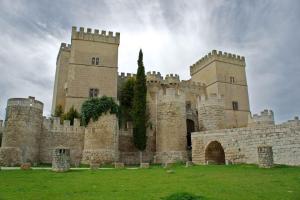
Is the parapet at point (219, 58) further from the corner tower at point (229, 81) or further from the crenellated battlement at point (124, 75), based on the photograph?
the crenellated battlement at point (124, 75)

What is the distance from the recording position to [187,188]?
9047mm

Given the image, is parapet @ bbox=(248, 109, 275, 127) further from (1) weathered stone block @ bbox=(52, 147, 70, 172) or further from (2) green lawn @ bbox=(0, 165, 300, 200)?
(1) weathered stone block @ bbox=(52, 147, 70, 172)

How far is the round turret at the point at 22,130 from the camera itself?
20519mm

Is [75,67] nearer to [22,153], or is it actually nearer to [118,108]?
[118,108]

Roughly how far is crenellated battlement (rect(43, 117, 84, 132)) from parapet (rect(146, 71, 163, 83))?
13389mm

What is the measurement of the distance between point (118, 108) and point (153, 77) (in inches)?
510

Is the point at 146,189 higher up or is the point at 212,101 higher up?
the point at 212,101

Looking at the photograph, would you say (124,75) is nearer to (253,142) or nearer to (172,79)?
(172,79)

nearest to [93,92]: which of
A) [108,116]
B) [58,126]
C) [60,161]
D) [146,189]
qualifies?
[58,126]

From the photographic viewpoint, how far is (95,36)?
106 ft

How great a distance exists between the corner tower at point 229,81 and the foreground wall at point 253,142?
15573 mm

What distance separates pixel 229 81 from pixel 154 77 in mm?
11534

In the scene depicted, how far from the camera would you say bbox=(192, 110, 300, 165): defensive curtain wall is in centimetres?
1673

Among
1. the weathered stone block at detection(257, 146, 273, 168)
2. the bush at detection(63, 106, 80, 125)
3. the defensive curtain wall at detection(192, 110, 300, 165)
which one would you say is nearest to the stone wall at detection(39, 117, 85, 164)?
the bush at detection(63, 106, 80, 125)
